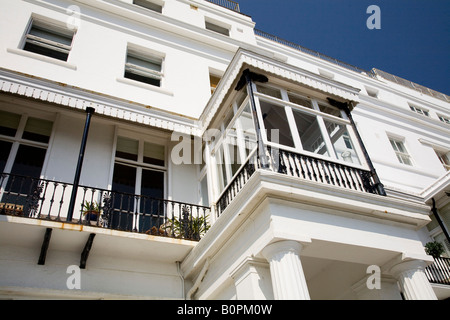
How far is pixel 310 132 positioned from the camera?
809 cm

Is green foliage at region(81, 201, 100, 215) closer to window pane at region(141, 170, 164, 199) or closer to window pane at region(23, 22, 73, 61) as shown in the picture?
window pane at region(141, 170, 164, 199)

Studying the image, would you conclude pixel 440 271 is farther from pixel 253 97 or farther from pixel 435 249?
pixel 253 97

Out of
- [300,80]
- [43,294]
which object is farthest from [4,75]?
[300,80]

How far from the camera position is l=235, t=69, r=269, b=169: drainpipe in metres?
5.80

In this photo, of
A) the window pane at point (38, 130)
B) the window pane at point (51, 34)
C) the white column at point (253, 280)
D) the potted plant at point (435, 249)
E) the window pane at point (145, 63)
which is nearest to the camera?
the white column at point (253, 280)

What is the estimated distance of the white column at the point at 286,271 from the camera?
4.63 meters

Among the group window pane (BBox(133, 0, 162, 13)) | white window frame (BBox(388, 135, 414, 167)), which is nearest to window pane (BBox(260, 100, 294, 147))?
window pane (BBox(133, 0, 162, 13))

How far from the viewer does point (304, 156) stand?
6273 mm

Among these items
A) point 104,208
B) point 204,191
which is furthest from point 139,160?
point 104,208

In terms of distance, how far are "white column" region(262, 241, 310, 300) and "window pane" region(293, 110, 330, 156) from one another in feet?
10.7

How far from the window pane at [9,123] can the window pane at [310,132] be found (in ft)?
21.1

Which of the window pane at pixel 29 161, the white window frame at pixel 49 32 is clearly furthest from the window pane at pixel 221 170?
the white window frame at pixel 49 32

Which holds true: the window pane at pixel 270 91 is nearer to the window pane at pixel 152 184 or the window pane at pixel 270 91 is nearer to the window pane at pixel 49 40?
the window pane at pixel 152 184

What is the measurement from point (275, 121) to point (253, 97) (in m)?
1.65
